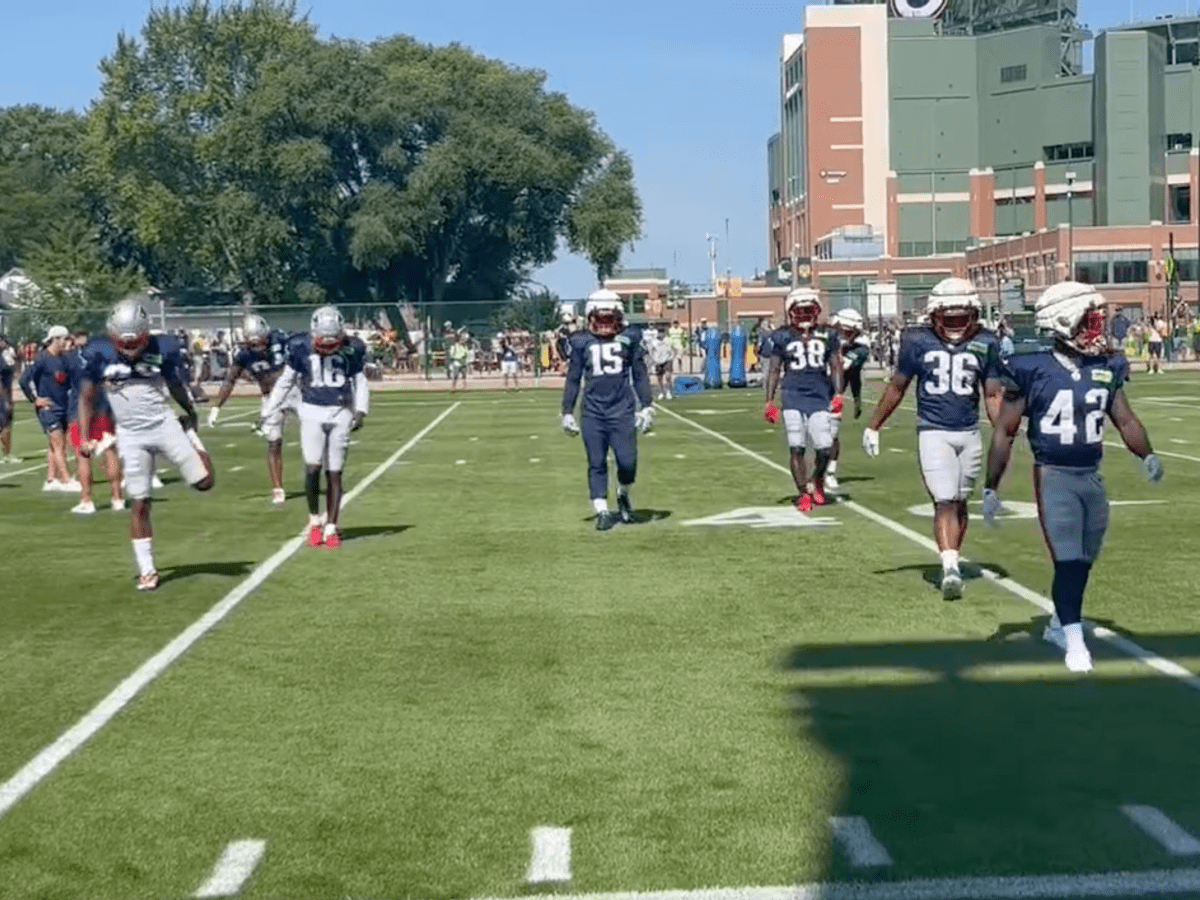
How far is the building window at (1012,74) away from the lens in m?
112

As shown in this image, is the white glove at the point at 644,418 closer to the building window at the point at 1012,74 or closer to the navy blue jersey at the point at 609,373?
the navy blue jersey at the point at 609,373

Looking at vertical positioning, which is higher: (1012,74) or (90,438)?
(1012,74)

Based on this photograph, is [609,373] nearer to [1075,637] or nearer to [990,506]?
[990,506]

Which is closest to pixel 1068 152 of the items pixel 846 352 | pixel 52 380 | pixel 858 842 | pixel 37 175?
pixel 37 175

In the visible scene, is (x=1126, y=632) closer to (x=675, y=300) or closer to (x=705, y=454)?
(x=705, y=454)

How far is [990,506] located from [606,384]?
598 cm

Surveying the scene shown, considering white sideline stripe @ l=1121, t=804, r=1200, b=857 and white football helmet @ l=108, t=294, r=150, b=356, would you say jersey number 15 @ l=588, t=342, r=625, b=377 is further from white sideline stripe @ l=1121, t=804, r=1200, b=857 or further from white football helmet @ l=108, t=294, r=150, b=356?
white sideline stripe @ l=1121, t=804, r=1200, b=857

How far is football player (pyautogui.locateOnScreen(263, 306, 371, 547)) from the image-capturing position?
569 inches

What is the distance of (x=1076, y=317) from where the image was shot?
866 centimetres

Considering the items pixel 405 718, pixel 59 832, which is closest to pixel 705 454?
pixel 405 718

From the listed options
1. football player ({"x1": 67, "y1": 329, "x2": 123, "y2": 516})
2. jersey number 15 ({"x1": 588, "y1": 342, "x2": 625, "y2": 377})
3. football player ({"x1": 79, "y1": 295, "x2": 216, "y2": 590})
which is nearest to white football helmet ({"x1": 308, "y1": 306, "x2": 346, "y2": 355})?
football player ({"x1": 67, "y1": 329, "x2": 123, "y2": 516})

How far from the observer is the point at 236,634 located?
10094mm

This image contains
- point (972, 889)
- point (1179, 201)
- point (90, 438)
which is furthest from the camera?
point (1179, 201)

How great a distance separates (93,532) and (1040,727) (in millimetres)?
10388
